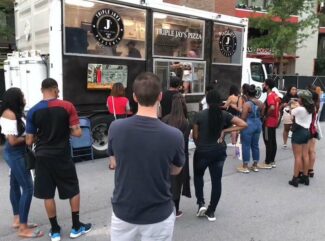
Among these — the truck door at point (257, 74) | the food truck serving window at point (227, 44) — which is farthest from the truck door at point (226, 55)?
the truck door at point (257, 74)

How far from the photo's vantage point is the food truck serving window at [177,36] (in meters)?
8.66

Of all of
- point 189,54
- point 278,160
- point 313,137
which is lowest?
point 278,160

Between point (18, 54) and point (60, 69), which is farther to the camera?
point (18, 54)

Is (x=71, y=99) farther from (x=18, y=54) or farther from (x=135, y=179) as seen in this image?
(x=135, y=179)

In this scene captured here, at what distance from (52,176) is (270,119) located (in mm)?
4535

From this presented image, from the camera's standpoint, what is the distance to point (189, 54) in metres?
9.45

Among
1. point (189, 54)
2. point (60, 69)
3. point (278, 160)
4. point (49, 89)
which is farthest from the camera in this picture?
point (189, 54)

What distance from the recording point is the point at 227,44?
34.0 ft

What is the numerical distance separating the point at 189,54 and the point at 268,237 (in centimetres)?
590

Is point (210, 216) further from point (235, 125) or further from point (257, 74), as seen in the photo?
point (257, 74)

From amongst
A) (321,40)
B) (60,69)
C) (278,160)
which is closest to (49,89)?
(60,69)

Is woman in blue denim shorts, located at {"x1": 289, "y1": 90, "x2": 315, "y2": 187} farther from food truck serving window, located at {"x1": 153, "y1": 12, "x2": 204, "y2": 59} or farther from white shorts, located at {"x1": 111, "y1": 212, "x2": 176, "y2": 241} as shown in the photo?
white shorts, located at {"x1": 111, "y1": 212, "x2": 176, "y2": 241}

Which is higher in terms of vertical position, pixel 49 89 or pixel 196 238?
pixel 49 89

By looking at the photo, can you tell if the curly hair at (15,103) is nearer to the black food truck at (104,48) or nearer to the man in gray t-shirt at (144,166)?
the man in gray t-shirt at (144,166)
